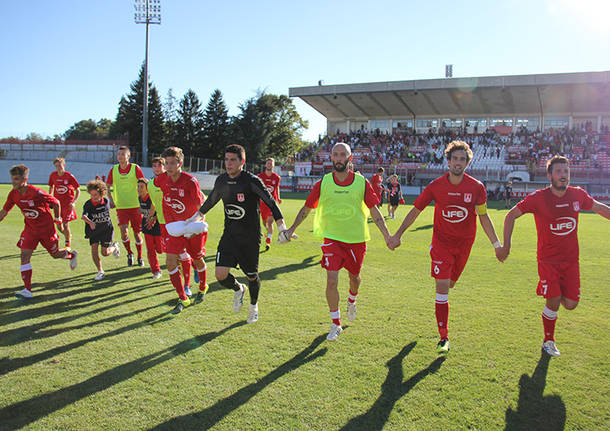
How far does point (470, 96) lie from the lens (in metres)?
43.3

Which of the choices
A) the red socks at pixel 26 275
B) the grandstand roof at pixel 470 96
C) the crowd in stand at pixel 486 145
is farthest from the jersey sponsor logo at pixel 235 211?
the grandstand roof at pixel 470 96

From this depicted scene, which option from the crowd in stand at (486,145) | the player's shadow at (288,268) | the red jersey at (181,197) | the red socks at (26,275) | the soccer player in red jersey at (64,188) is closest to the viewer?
the red jersey at (181,197)

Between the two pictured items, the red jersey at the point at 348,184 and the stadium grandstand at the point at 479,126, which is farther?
the stadium grandstand at the point at 479,126

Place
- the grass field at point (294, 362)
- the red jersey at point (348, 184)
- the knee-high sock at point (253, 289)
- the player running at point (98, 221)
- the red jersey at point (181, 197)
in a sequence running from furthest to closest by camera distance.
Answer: the player running at point (98, 221) → the red jersey at point (181, 197) → the knee-high sock at point (253, 289) → the red jersey at point (348, 184) → the grass field at point (294, 362)

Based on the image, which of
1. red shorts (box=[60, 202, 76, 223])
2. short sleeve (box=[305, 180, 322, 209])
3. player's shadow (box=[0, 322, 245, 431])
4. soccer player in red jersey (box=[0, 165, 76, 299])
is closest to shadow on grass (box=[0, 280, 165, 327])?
soccer player in red jersey (box=[0, 165, 76, 299])

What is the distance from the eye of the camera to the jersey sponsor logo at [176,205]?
5.88m

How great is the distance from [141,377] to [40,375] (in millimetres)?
968

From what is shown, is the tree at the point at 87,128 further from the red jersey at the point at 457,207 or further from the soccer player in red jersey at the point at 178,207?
the red jersey at the point at 457,207

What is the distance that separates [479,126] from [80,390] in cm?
5178

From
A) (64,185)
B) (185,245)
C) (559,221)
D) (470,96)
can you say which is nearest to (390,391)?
(559,221)

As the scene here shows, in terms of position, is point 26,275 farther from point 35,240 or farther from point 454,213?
point 454,213

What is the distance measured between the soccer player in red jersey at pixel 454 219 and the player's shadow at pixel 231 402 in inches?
61.8

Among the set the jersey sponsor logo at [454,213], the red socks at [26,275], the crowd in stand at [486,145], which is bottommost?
the red socks at [26,275]

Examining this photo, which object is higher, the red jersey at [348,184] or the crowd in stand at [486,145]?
the crowd in stand at [486,145]
